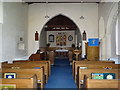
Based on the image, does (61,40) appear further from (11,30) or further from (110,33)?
(11,30)

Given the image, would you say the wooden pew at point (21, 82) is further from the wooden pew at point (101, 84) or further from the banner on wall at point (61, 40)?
the banner on wall at point (61, 40)

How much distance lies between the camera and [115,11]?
6.44 meters

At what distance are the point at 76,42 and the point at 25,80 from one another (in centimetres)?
1229

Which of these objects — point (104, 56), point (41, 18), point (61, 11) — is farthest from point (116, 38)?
point (41, 18)

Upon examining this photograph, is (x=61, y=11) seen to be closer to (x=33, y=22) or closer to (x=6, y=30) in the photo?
(x=33, y=22)

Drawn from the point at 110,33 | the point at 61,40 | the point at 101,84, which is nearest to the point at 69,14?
the point at 110,33

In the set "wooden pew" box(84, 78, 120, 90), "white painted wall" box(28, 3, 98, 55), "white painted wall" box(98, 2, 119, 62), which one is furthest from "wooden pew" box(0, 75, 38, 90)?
"white painted wall" box(28, 3, 98, 55)

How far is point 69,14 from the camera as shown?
9.32 meters

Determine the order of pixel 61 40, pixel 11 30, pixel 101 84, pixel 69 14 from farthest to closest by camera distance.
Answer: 1. pixel 61 40
2. pixel 69 14
3. pixel 11 30
4. pixel 101 84

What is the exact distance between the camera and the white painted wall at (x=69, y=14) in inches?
365

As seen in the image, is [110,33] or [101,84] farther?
[110,33]

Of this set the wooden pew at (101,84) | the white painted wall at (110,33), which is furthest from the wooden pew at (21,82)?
the white painted wall at (110,33)

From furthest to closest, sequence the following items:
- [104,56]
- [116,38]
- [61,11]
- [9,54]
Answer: [61,11] < [104,56] < [116,38] < [9,54]

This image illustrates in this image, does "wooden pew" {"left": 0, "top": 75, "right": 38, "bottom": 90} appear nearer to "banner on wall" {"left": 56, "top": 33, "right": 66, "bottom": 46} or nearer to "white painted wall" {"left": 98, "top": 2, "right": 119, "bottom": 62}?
"white painted wall" {"left": 98, "top": 2, "right": 119, "bottom": 62}
